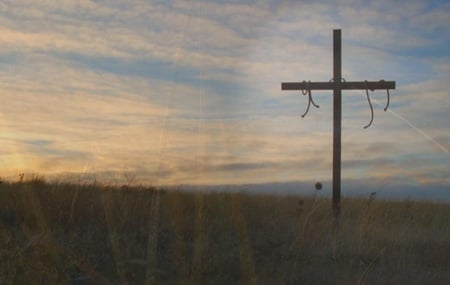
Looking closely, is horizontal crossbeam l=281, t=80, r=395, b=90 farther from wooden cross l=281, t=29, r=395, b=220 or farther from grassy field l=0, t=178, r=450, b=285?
grassy field l=0, t=178, r=450, b=285

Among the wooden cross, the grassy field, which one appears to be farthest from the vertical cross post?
the grassy field

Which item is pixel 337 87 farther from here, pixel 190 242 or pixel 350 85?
pixel 190 242

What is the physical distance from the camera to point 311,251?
30.7 feet

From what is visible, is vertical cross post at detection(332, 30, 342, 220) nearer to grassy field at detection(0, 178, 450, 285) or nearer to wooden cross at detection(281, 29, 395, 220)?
wooden cross at detection(281, 29, 395, 220)

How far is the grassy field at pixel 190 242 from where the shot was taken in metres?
7.52

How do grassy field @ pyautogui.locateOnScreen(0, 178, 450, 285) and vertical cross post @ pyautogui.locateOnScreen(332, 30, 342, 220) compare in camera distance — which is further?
vertical cross post @ pyautogui.locateOnScreen(332, 30, 342, 220)

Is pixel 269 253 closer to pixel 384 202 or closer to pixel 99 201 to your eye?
pixel 99 201

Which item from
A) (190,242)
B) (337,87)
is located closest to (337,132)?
(337,87)

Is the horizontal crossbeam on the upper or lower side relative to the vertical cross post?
upper

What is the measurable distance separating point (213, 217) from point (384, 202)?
7.22 metres

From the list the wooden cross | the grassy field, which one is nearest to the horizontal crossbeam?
the wooden cross

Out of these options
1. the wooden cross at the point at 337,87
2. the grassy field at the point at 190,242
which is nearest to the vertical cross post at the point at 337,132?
the wooden cross at the point at 337,87

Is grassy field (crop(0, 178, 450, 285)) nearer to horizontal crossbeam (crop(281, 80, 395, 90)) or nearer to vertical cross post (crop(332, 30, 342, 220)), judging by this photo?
vertical cross post (crop(332, 30, 342, 220))

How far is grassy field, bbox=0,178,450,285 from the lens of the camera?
7.52 meters
